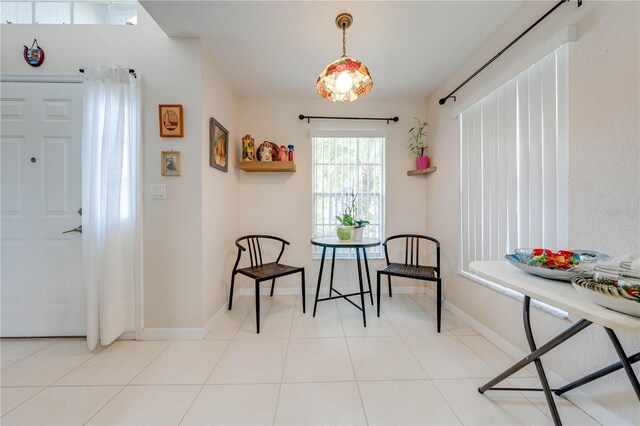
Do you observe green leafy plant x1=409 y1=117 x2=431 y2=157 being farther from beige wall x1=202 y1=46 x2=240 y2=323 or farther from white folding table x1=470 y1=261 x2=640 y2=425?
beige wall x1=202 y1=46 x2=240 y2=323

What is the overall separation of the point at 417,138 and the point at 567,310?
8.47ft

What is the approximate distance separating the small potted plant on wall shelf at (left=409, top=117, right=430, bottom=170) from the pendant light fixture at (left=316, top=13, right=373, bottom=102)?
1.60 m

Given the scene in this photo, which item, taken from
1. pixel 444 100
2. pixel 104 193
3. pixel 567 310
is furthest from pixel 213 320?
pixel 444 100

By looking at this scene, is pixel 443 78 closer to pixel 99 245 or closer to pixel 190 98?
pixel 190 98

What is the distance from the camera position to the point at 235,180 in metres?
2.93

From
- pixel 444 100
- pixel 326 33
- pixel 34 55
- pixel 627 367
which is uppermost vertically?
pixel 326 33

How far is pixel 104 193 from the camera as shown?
1.88 m

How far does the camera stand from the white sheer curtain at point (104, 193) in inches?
73.1

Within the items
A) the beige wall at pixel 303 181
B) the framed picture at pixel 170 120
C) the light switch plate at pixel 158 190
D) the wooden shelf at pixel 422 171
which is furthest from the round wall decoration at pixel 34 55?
the wooden shelf at pixel 422 171

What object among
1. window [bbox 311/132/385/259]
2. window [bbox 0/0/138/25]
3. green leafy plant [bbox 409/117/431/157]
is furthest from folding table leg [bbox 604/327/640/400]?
window [bbox 0/0/138/25]

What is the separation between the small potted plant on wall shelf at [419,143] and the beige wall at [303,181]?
3.1 inches

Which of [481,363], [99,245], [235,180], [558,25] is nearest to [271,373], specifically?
[481,363]

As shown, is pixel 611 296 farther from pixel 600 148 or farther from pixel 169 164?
pixel 169 164

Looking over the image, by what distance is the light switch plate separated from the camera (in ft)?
6.62
